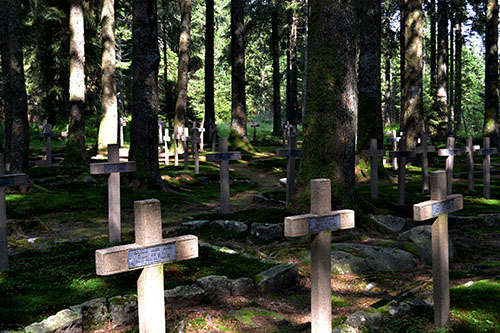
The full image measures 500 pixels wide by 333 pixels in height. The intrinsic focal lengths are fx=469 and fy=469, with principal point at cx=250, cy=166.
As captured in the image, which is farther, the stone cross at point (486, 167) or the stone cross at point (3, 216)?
the stone cross at point (486, 167)

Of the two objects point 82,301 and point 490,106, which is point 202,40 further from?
point 82,301

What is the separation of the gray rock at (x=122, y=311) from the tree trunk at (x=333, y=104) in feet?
15.7

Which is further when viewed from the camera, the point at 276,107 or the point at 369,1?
the point at 276,107

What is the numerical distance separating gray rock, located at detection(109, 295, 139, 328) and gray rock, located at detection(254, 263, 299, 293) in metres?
1.67

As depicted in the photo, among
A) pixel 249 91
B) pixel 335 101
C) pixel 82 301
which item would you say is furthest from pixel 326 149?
pixel 249 91

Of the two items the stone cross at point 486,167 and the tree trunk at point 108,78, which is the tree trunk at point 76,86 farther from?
the stone cross at point 486,167

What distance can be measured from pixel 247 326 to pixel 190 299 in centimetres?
75

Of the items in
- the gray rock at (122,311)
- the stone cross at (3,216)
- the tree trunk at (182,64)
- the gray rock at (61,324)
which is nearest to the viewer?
the gray rock at (61,324)

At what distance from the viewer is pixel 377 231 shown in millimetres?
8789

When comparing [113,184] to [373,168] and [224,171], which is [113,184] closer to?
[224,171]

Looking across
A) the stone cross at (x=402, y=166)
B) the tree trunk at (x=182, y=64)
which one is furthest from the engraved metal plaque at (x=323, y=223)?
the tree trunk at (x=182, y=64)

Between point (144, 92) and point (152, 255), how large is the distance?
987cm

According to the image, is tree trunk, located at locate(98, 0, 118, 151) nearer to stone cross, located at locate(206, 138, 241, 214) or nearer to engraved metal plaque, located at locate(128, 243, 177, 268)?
stone cross, located at locate(206, 138, 241, 214)

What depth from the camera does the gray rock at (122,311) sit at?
4590 mm
